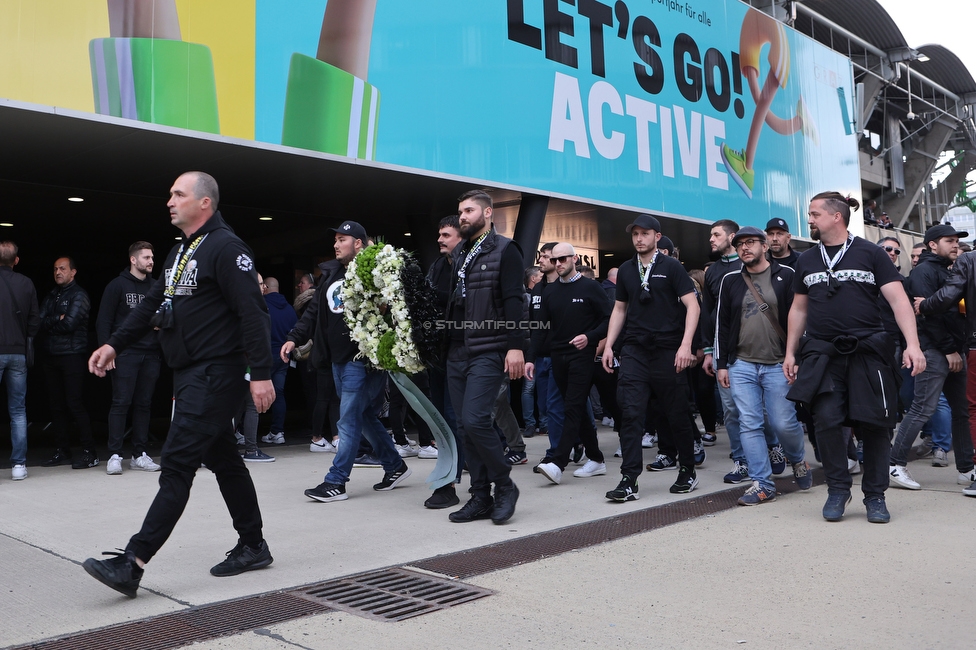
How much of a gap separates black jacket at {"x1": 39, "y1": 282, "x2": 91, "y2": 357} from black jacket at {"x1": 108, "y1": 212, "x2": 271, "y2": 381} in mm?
4586

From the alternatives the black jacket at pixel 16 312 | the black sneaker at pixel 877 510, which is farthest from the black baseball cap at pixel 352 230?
the black sneaker at pixel 877 510

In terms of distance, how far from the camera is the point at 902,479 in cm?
680

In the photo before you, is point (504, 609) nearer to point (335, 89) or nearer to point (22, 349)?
point (22, 349)

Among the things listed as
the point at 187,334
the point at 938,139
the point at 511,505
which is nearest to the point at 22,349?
the point at 187,334

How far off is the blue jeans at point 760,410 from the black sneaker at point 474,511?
6.65 ft

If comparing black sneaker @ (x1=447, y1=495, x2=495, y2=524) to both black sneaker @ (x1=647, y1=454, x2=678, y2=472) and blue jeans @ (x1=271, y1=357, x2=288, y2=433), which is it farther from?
blue jeans @ (x1=271, y1=357, x2=288, y2=433)

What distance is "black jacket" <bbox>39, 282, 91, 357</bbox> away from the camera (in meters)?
8.23

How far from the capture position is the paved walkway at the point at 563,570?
3.44m

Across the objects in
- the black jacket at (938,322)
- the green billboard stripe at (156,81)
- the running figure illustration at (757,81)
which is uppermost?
the running figure illustration at (757,81)

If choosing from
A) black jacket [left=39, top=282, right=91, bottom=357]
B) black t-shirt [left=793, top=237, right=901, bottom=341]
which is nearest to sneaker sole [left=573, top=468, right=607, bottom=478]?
black t-shirt [left=793, top=237, right=901, bottom=341]

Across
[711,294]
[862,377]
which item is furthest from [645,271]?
[862,377]

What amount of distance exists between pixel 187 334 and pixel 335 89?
19.0ft

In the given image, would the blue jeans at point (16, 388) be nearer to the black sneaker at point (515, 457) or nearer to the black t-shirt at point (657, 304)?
the black sneaker at point (515, 457)

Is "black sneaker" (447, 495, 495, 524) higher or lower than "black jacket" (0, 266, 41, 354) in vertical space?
lower
